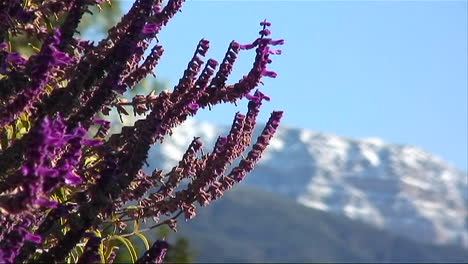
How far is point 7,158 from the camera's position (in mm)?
3916

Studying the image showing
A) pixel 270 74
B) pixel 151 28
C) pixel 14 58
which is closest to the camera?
pixel 14 58

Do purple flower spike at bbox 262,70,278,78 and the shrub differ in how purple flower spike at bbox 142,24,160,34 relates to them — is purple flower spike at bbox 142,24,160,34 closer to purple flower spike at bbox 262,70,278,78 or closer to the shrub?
the shrub

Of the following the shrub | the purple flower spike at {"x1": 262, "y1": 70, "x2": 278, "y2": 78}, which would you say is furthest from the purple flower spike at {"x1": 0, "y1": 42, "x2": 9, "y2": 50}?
the purple flower spike at {"x1": 262, "y1": 70, "x2": 278, "y2": 78}

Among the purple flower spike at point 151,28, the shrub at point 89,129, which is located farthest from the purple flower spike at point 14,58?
the purple flower spike at point 151,28

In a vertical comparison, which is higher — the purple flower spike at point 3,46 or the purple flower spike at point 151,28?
the purple flower spike at point 151,28

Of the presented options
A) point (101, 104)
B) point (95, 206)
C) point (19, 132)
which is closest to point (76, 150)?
point (95, 206)

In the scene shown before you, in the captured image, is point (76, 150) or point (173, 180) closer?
point (76, 150)

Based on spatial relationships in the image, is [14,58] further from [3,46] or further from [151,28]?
[151,28]

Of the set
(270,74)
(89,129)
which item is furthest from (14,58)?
(270,74)

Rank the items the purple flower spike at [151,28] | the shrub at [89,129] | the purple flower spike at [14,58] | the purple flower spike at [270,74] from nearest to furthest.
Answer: the shrub at [89,129] < the purple flower spike at [14,58] < the purple flower spike at [151,28] < the purple flower spike at [270,74]

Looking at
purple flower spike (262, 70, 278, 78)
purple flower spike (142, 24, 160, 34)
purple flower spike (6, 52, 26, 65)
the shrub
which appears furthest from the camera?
purple flower spike (262, 70, 278, 78)

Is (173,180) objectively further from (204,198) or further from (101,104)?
(101,104)

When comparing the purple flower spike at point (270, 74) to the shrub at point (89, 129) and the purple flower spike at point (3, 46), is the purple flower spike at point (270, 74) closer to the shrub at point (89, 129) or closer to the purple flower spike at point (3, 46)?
the shrub at point (89, 129)

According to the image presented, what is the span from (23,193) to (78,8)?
1.22m
